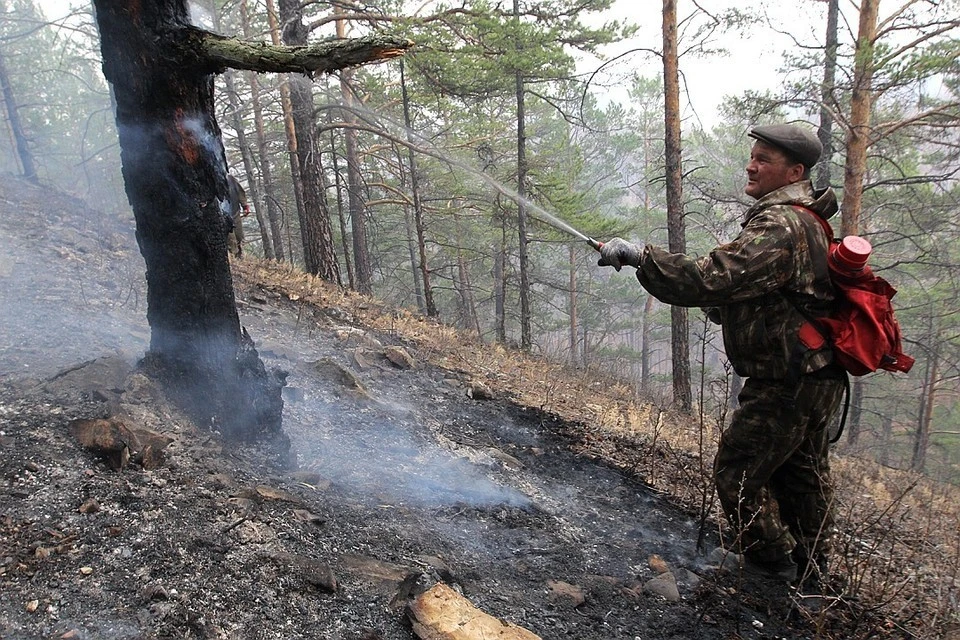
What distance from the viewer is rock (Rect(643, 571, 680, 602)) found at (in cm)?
277

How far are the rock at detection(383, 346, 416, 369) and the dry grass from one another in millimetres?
509

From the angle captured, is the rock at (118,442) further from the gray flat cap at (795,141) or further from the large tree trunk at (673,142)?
the large tree trunk at (673,142)

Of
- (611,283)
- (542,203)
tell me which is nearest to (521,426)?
(542,203)

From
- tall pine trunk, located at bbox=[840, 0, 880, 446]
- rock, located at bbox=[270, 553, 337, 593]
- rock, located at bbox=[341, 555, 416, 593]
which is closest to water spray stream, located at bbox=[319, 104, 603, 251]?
rock, located at bbox=[341, 555, 416, 593]

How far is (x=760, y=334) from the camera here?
2803mm

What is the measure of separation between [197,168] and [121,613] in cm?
208

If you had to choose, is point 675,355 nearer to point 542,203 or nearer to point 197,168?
point 542,203

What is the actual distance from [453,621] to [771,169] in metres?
2.82

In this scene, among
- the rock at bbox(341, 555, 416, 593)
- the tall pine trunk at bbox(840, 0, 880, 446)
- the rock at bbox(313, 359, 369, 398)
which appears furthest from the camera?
the tall pine trunk at bbox(840, 0, 880, 446)

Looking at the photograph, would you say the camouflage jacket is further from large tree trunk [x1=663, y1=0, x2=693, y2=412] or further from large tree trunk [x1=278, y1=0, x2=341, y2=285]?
large tree trunk [x1=278, y1=0, x2=341, y2=285]

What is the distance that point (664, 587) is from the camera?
9.28ft

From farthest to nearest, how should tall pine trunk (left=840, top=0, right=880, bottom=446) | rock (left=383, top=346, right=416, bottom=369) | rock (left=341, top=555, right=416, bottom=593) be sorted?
tall pine trunk (left=840, top=0, right=880, bottom=446)
rock (left=383, top=346, right=416, bottom=369)
rock (left=341, top=555, right=416, bottom=593)

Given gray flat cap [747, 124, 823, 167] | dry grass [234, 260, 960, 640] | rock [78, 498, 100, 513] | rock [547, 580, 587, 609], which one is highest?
gray flat cap [747, 124, 823, 167]

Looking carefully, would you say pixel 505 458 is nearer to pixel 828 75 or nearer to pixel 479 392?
pixel 479 392
